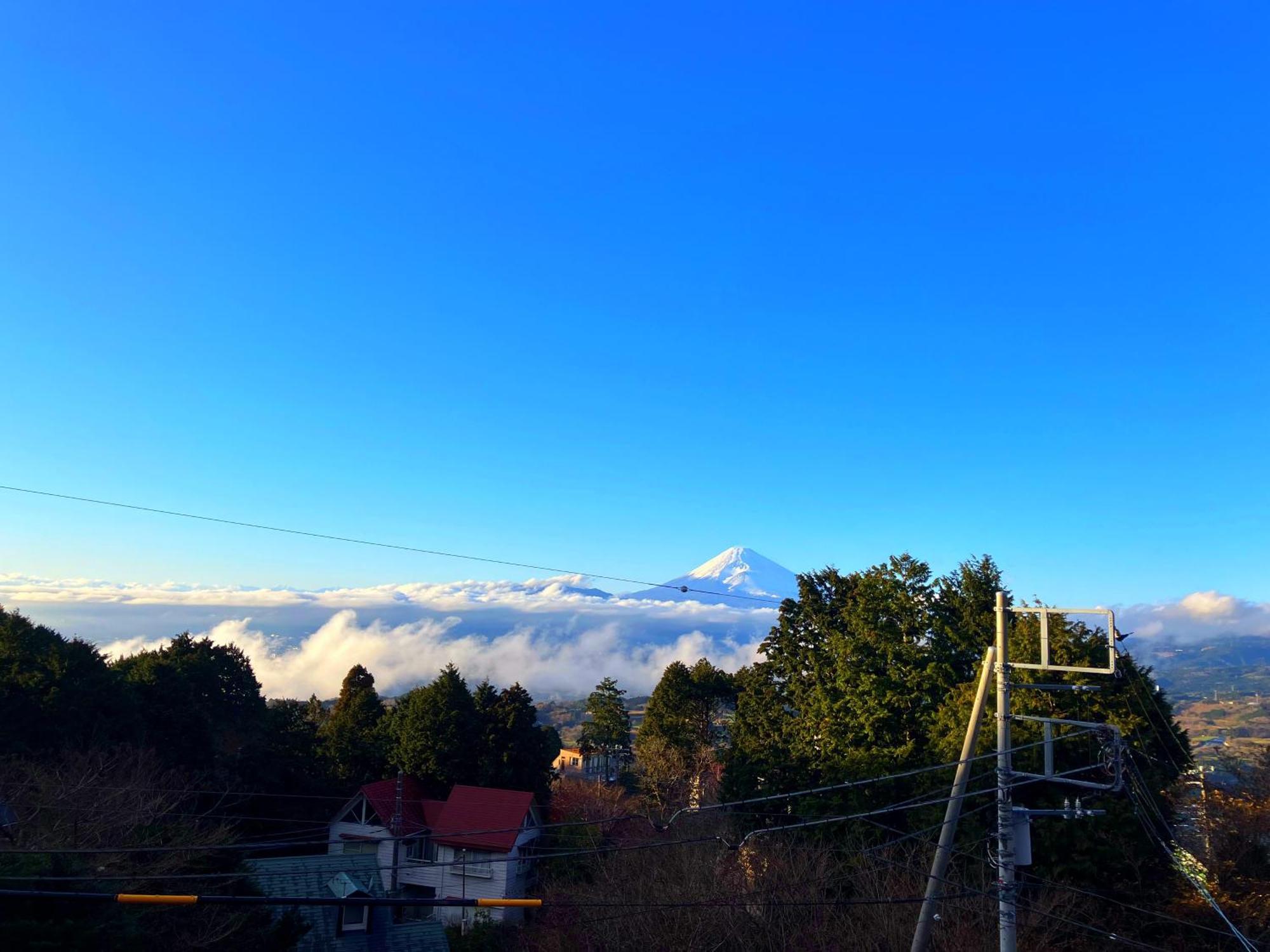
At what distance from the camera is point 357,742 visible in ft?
135

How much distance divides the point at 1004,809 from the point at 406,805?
30.3 m

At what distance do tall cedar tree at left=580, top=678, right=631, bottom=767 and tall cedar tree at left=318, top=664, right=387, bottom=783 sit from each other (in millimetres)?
24081

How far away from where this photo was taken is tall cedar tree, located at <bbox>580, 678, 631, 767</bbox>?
211 feet

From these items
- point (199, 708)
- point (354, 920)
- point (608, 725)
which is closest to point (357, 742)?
point (199, 708)

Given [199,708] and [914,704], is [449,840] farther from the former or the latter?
[914,704]

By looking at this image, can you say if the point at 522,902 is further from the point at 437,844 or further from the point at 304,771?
the point at 304,771

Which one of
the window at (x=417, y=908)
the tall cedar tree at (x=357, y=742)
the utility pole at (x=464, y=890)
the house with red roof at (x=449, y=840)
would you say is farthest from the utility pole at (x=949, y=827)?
the tall cedar tree at (x=357, y=742)

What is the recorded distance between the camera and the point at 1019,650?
24547 mm

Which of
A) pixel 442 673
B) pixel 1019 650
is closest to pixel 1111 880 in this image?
pixel 1019 650

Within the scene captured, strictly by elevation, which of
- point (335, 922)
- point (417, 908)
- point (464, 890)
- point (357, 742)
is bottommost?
point (417, 908)

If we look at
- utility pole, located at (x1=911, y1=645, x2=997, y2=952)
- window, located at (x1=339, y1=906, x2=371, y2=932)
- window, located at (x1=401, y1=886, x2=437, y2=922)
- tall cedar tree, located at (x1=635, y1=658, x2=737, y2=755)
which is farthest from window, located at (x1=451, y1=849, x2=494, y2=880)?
utility pole, located at (x1=911, y1=645, x2=997, y2=952)

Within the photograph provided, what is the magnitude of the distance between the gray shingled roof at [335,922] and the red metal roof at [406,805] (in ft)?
29.3

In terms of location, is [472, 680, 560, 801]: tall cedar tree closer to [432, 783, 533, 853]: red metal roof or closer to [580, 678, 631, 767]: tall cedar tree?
[432, 783, 533, 853]: red metal roof

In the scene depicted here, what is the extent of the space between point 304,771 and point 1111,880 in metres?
32.9
